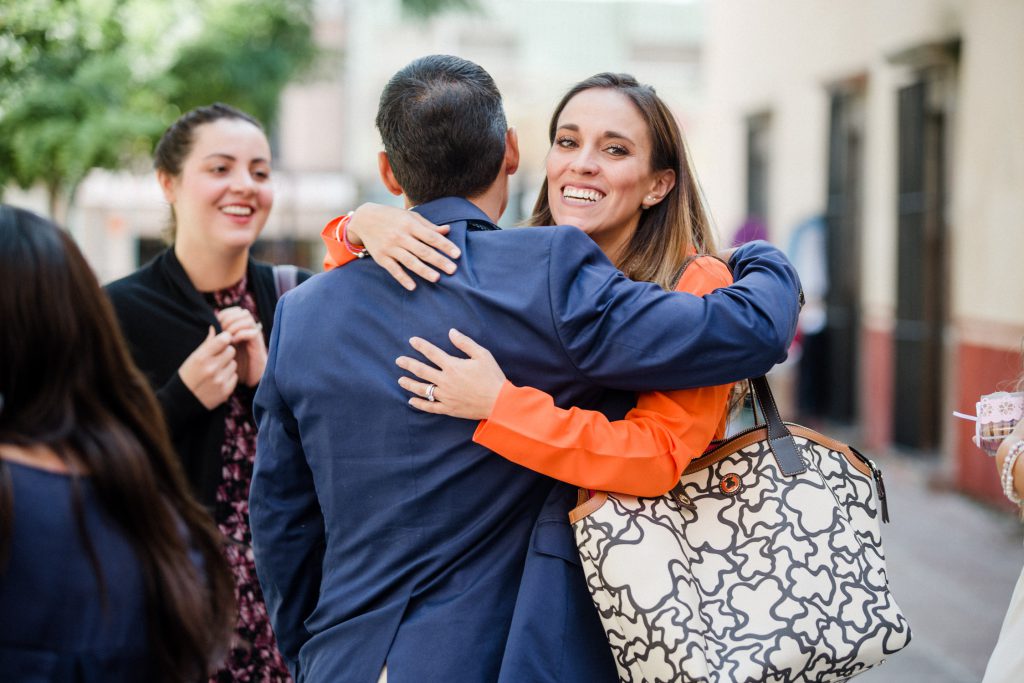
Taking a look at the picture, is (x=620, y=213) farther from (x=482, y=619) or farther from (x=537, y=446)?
(x=482, y=619)

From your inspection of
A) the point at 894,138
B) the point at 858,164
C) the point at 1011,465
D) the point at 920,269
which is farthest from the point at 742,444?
the point at 858,164

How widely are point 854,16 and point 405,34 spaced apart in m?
25.4

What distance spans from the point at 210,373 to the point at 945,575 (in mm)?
5341

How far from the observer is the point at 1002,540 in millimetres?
7664

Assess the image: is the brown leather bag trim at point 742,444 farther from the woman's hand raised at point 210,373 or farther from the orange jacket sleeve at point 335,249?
the woman's hand raised at point 210,373

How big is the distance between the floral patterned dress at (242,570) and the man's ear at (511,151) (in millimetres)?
1291

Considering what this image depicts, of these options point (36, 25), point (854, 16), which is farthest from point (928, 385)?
point (36, 25)

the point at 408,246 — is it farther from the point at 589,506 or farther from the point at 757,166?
the point at 757,166

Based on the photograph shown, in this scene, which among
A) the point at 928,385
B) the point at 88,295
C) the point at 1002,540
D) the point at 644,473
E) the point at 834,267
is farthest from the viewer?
the point at 834,267

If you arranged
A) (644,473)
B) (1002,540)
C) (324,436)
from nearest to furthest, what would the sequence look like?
(644,473) < (324,436) < (1002,540)

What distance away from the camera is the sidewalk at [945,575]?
17.9ft

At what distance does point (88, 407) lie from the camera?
173cm

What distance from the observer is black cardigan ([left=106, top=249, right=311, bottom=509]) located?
3133mm

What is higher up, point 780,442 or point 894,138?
point 894,138
